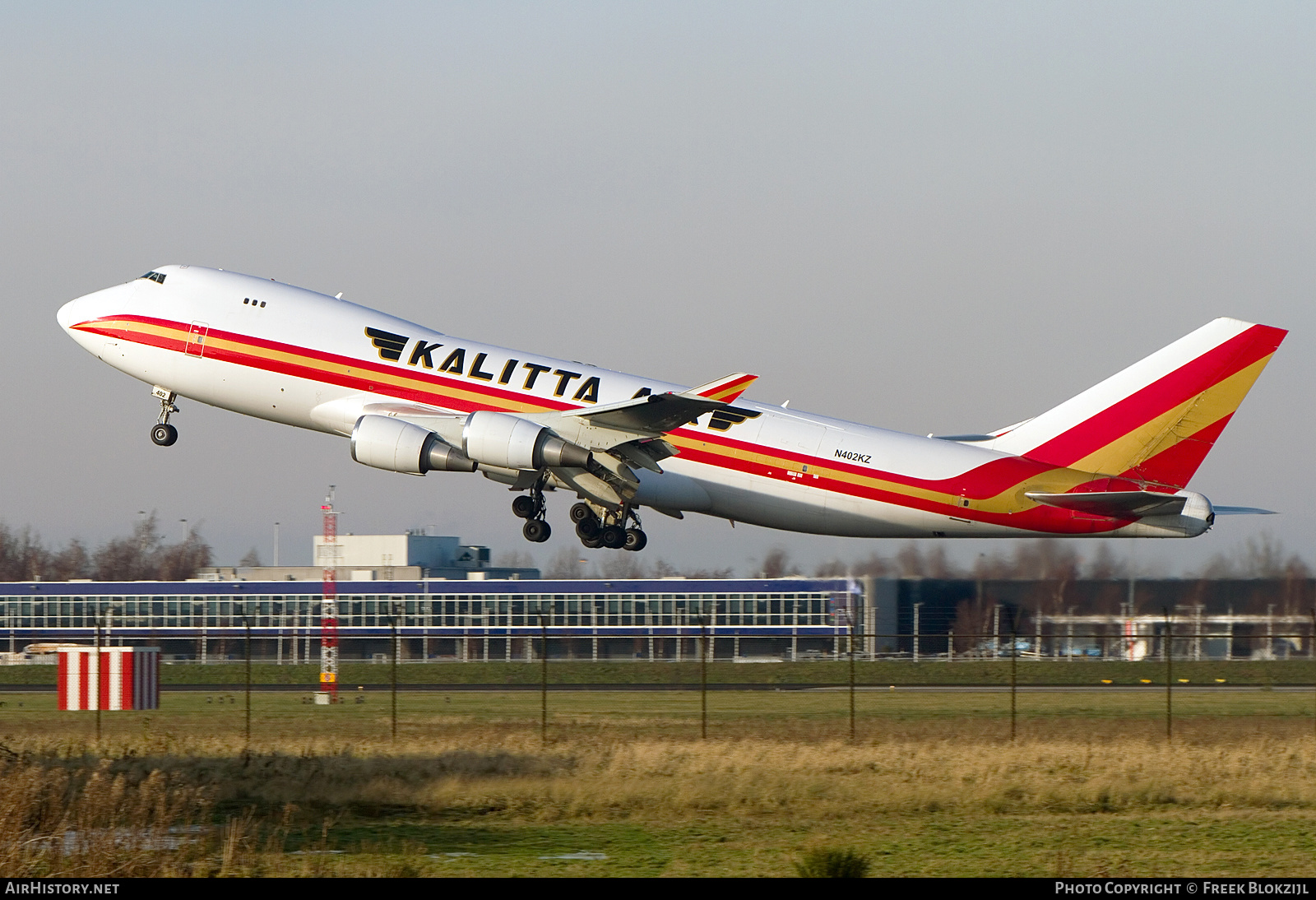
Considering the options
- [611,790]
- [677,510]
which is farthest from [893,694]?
[611,790]

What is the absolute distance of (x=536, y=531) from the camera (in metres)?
35.4

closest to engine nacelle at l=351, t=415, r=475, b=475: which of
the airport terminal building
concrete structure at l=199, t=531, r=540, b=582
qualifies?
the airport terminal building

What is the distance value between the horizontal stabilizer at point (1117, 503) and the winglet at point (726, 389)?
7896 millimetres

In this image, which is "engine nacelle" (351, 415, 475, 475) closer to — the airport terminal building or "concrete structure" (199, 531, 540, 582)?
the airport terminal building

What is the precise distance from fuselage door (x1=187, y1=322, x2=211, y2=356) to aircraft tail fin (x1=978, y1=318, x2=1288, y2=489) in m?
20.0

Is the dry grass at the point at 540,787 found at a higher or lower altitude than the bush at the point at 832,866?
lower

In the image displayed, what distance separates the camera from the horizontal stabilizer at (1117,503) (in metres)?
33.0

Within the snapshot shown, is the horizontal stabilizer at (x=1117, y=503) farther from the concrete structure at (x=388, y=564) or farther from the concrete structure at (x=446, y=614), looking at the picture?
the concrete structure at (x=388, y=564)

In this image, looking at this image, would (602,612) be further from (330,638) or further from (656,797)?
(656,797)

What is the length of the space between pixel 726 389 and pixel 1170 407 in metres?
11.1

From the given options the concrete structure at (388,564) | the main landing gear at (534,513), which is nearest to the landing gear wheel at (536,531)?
the main landing gear at (534,513)

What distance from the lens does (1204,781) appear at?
23141 millimetres

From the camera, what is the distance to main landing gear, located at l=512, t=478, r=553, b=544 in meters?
35.3

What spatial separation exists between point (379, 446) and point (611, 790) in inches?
525
